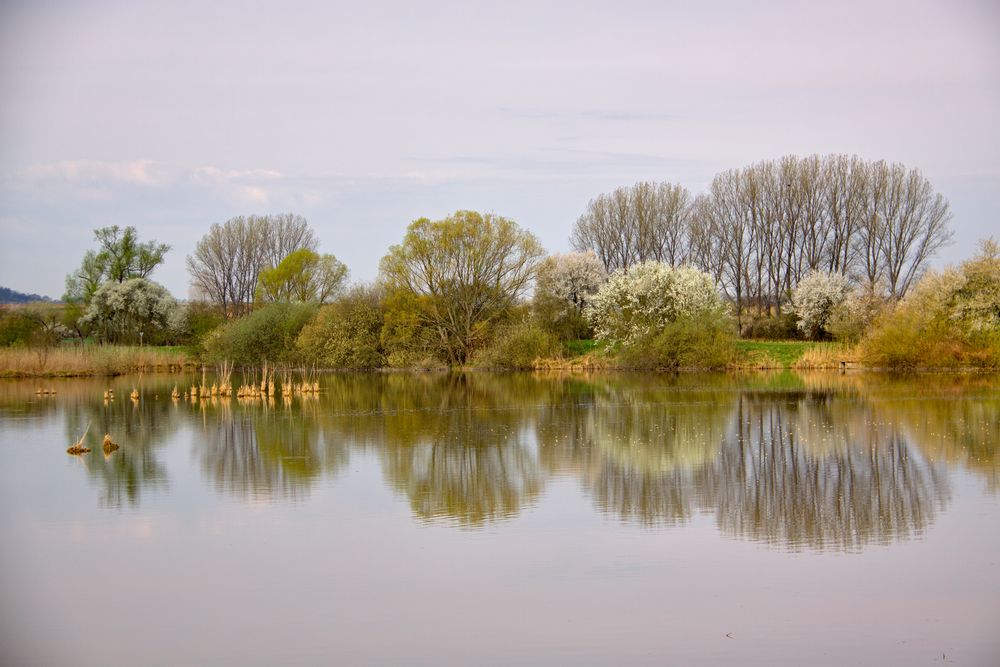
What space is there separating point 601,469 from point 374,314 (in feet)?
128

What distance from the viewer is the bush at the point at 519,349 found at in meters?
49.7

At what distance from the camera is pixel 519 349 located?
49656mm

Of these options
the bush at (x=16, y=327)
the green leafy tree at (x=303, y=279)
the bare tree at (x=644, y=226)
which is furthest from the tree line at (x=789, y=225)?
the bush at (x=16, y=327)

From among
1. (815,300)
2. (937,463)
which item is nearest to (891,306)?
(815,300)

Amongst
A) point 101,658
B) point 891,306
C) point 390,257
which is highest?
point 390,257

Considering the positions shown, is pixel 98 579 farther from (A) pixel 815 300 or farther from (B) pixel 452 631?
(A) pixel 815 300

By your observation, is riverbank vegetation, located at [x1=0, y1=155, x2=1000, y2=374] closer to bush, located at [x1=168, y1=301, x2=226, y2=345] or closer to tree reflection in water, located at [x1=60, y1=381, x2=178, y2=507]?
bush, located at [x1=168, y1=301, x2=226, y2=345]

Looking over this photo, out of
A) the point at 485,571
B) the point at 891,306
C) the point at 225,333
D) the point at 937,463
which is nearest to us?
the point at 485,571

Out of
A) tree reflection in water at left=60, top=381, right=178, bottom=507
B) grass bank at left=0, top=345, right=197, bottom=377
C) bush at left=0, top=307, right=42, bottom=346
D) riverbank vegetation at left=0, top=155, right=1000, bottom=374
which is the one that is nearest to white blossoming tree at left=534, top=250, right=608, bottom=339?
riverbank vegetation at left=0, top=155, right=1000, bottom=374

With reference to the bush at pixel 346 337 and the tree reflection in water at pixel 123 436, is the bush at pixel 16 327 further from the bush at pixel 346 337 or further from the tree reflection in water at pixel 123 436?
the tree reflection in water at pixel 123 436

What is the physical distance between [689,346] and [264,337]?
2391 centimetres

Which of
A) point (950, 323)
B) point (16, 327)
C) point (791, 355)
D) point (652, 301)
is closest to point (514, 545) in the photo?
point (950, 323)

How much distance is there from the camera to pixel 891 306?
150 ft

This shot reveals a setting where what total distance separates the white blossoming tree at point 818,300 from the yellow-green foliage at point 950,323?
11.7m
